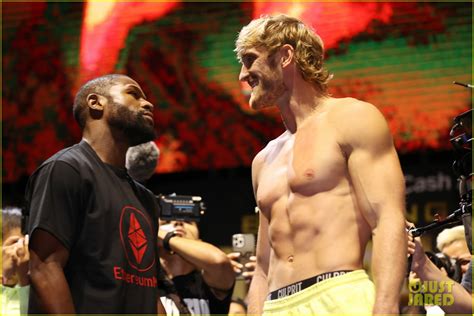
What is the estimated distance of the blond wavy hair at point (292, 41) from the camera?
2838 millimetres

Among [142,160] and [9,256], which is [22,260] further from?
[142,160]

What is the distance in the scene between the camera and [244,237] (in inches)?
170

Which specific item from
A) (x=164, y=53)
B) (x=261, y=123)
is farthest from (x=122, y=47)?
(x=261, y=123)

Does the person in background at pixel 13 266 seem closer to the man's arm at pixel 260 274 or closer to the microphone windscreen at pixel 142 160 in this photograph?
the microphone windscreen at pixel 142 160

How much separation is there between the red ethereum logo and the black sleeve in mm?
216

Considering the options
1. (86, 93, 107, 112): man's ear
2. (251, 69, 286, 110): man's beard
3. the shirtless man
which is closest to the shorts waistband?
the shirtless man

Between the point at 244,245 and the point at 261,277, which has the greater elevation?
the point at 244,245

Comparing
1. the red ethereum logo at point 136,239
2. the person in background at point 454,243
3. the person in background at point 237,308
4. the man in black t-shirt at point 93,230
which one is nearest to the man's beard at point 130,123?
the man in black t-shirt at point 93,230

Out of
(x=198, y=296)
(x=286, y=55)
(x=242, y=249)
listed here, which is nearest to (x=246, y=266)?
(x=242, y=249)

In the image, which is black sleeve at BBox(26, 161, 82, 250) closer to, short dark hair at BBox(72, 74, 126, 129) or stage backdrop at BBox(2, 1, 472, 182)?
short dark hair at BBox(72, 74, 126, 129)

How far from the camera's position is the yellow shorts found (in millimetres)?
2479

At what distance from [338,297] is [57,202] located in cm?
100

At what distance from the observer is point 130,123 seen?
3.17m

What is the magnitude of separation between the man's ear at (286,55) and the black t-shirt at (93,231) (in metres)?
0.76
